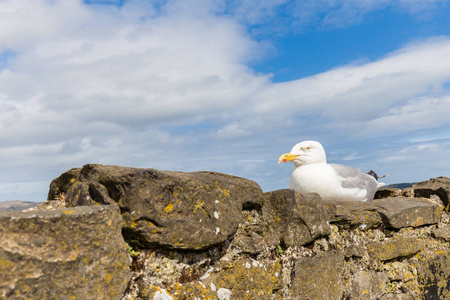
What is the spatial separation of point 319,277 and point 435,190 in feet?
9.18

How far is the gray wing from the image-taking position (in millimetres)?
4406

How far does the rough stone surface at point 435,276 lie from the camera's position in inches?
178

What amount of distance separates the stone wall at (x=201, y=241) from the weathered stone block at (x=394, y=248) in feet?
0.04

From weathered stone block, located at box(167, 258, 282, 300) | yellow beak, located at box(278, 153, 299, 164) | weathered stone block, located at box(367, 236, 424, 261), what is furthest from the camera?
yellow beak, located at box(278, 153, 299, 164)

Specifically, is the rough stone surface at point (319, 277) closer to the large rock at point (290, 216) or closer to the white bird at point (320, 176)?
the large rock at point (290, 216)

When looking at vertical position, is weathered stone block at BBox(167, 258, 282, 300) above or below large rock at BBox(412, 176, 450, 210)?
below

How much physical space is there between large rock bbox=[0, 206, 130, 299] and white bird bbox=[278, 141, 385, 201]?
259 centimetres

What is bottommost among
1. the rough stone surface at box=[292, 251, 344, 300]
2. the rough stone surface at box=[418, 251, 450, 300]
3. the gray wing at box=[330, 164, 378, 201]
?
the rough stone surface at box=[418, 251, 450, 300]

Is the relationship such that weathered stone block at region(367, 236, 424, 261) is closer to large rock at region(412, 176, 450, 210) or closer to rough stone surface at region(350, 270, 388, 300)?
rough stone surface at region(350, 270, 388, 300)

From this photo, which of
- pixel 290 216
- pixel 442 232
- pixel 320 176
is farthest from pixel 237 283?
pixel 442 232

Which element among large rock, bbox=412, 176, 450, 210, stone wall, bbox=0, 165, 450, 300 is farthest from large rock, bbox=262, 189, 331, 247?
large rock, bbox=412, 176, 450, 210

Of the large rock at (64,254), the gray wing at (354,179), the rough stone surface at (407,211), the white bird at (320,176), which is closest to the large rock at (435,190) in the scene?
the rough stone surface at (407,211)

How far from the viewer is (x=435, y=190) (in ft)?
17.1

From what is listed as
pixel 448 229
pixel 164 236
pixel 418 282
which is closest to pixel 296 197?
pixel 164 236
